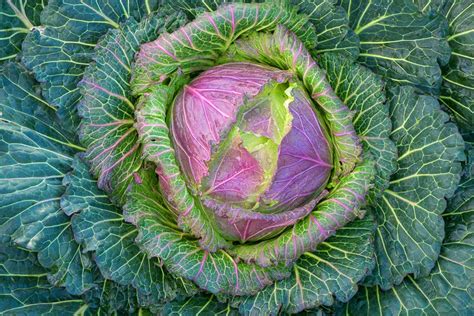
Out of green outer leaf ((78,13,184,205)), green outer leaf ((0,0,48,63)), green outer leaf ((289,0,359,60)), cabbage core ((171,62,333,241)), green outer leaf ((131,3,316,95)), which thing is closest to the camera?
cabbage core ((171,62,333,241))

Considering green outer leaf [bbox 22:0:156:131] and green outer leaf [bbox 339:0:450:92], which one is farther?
green outer leaf [bbox 339:0:450:92]

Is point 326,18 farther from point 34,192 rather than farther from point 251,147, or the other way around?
point 34,192

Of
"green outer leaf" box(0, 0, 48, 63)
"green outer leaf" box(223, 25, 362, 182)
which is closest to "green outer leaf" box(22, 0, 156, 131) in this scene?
"green outer leaf" box(0, 0, 48, 63)

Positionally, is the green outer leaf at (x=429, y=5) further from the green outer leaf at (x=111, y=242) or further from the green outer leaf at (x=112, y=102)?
the green outer leaf at (x=111, y=242)

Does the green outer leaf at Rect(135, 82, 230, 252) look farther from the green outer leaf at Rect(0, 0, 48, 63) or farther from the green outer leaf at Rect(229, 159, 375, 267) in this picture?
the green outer leaf at Rect(0, 0, 48, 63)

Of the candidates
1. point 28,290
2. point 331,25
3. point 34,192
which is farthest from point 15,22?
point 331,25
